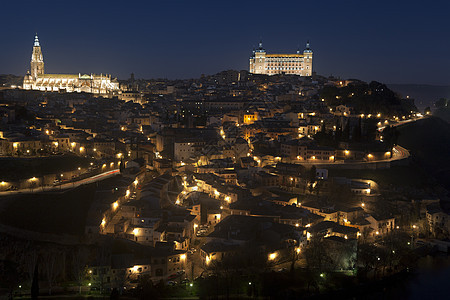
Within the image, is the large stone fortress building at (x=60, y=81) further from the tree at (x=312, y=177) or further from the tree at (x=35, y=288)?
the tree at (x=35, y=288)

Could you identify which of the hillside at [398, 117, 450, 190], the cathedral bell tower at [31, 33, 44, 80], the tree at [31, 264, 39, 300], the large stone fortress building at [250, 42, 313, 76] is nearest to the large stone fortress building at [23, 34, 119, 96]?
the cathedral bell tower at [31, 33, 44, 80]

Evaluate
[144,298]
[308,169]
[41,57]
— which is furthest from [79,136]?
[41,57]

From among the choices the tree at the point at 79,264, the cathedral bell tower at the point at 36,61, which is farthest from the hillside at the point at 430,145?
the cathedral bell tower at the point at 36,61

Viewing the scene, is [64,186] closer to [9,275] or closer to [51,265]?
[9,275]

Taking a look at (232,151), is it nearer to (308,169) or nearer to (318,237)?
(308,169)

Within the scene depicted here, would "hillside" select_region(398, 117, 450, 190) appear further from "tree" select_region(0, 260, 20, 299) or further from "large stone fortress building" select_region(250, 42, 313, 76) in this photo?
"large stone fortress building" select_region(250, 42, 313, 76)

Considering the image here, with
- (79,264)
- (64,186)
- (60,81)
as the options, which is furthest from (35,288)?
(60,81)
